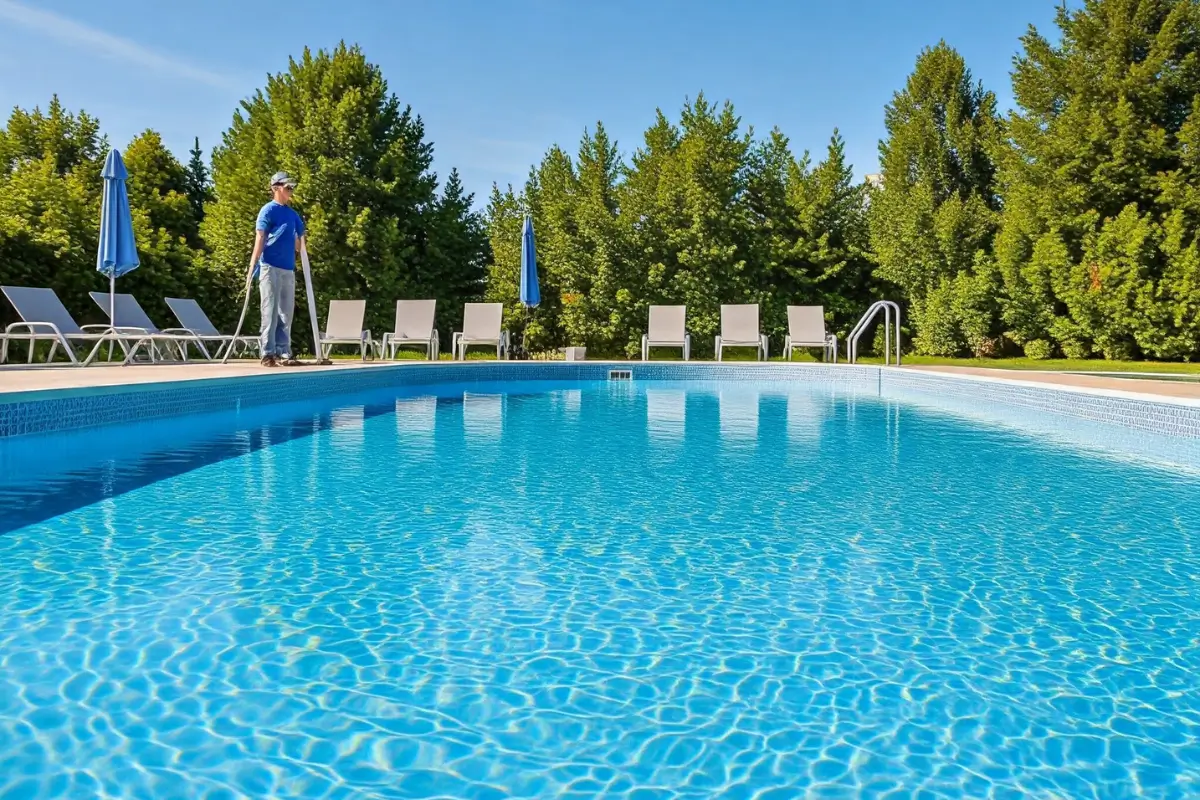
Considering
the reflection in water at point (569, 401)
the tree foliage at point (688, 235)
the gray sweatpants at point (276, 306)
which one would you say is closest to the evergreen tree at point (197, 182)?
the tree foliage at point (688, 235)

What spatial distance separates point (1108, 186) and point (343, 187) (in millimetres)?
14008

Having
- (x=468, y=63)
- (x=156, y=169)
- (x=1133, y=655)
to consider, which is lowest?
(x=1133, y=655)

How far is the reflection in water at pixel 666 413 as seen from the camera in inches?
273

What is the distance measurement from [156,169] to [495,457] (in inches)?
591

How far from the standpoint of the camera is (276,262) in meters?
9.08

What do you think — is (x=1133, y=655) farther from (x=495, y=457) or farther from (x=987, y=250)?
(x=987, y=250)

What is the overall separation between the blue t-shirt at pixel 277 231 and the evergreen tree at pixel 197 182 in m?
10.8

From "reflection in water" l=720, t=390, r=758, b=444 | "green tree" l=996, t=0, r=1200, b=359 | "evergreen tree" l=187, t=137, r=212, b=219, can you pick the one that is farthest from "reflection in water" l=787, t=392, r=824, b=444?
"evergreen tree" l=187, t=137, r=212, b=219

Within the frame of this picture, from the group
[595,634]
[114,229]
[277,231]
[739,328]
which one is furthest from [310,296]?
[595,634]

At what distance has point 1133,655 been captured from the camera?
7.34ft

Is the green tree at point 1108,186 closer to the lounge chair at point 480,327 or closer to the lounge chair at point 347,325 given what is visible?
the lounge chair at point 480,327

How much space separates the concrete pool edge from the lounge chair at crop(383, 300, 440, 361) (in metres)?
1.27

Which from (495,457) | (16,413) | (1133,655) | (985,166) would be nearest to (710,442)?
(495,457)

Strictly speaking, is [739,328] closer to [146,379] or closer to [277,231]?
[277,231]
